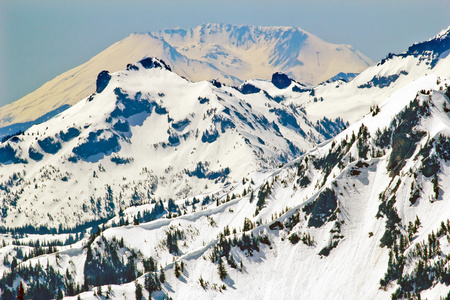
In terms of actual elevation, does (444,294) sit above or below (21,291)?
below

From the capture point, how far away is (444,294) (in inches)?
7633

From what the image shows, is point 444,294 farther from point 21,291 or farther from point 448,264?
point 21,291

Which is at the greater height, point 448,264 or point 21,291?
point 21,291

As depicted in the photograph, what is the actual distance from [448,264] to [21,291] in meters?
175

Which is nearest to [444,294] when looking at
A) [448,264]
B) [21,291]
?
[448,264]

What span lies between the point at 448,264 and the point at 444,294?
1202 centimetres

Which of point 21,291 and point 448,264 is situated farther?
point 448,264

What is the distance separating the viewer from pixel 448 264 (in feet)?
655

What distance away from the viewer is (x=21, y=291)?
222 ft

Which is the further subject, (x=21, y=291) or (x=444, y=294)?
(x=444, y=294)
